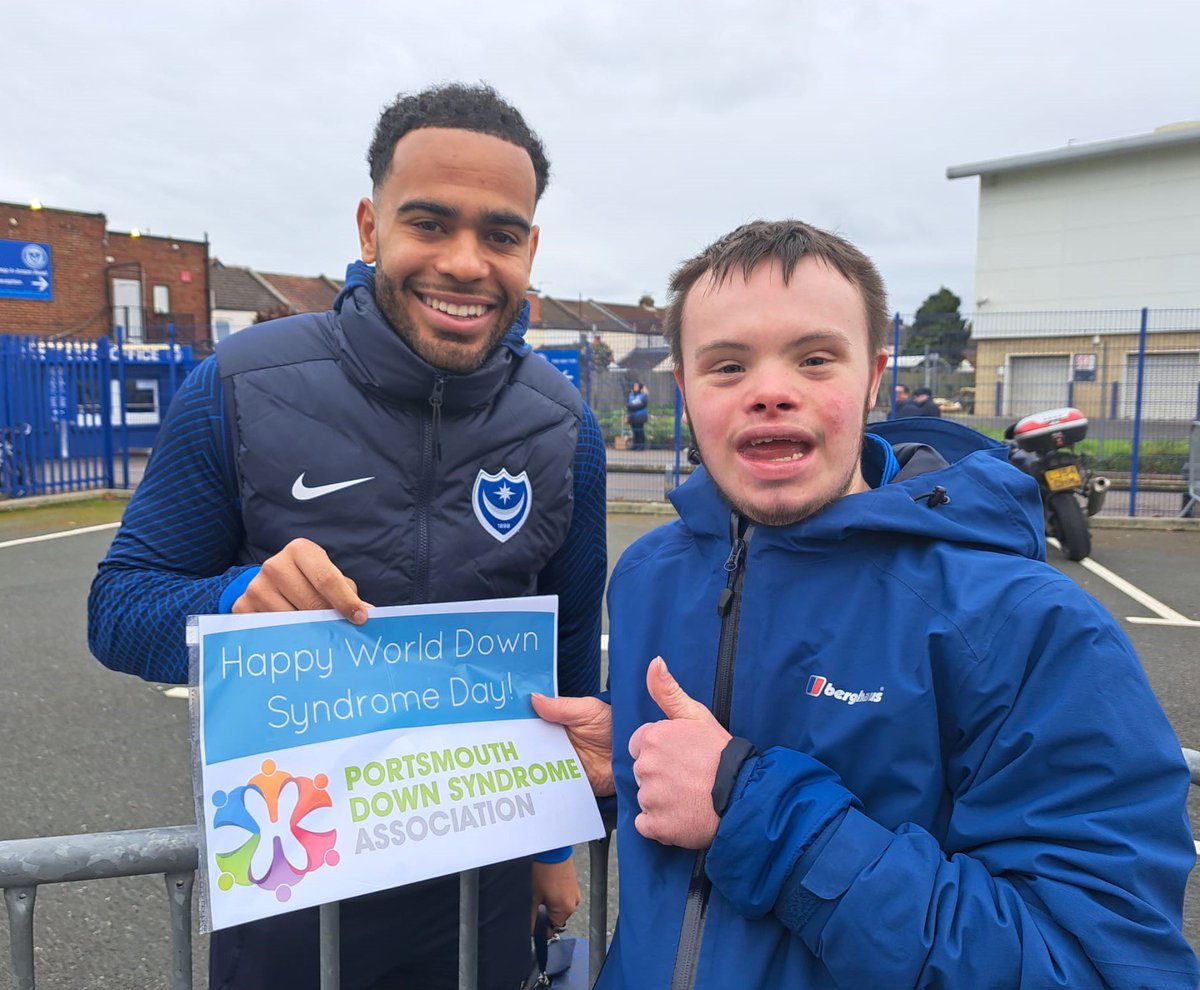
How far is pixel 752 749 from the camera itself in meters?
1.14

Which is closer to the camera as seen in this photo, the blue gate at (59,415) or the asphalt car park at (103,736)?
the asphalt car park at (103,736)

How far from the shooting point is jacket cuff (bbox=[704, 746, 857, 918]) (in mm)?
1055

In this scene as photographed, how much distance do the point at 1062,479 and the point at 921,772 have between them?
8.63m

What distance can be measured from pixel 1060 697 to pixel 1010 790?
126 millimetres

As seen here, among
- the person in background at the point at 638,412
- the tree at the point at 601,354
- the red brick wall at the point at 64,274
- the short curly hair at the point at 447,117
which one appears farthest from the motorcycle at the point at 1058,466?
the red brick wall at the point at 64,274

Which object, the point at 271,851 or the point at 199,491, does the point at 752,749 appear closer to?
the point at 271,851

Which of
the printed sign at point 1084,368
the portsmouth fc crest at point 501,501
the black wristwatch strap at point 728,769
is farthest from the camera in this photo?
the printed sign at point 1084,368

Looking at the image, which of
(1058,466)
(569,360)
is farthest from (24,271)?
(1058,466)

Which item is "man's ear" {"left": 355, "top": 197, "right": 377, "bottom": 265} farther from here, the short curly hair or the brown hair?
→ the brown hair

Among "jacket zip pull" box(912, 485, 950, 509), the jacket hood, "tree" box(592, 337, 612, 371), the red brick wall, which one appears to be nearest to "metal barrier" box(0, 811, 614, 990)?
the jacket hood

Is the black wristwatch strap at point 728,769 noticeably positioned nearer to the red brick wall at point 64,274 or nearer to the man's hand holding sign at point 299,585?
the man's hand holding sign at point 299,585

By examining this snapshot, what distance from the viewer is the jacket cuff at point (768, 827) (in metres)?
1.05

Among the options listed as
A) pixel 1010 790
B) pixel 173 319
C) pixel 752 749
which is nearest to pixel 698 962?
pixel 752 749

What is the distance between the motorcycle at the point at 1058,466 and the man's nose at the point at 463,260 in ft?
26.5
